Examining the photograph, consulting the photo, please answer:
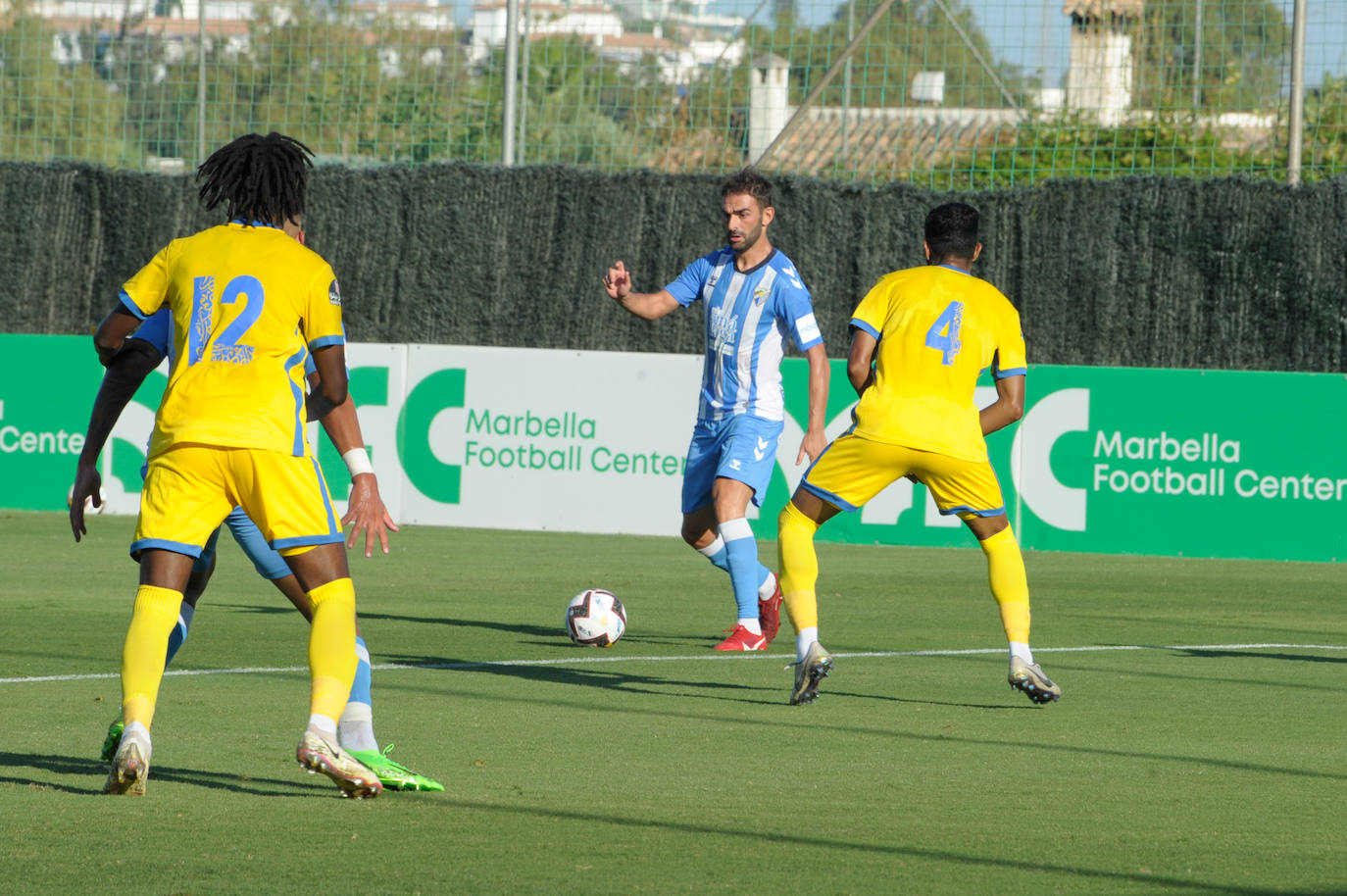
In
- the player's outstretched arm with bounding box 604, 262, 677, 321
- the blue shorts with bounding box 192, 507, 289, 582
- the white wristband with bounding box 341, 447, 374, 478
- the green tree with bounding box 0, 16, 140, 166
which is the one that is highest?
the green tree with bounding box 0, 16, 140, 166

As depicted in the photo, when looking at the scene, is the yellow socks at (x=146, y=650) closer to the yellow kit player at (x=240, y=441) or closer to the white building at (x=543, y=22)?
the yellow kit player at (x=240, y=441)

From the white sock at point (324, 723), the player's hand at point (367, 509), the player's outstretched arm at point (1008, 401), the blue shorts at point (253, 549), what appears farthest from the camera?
the player's outstretched arm at point (1008, 401)

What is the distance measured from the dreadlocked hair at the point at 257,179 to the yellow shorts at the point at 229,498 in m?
0.76

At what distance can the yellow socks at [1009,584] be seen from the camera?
8.17 meters

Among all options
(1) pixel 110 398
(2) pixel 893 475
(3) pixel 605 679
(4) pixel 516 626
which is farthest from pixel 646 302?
(1) pixel 110 398

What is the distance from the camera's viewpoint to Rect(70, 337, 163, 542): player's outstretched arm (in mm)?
6117

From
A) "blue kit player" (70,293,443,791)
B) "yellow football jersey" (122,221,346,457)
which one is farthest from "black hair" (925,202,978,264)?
"yellow football jersey" (122,221,346,457)

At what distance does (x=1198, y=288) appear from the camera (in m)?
18.5

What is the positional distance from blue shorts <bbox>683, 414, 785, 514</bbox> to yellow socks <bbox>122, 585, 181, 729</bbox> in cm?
438

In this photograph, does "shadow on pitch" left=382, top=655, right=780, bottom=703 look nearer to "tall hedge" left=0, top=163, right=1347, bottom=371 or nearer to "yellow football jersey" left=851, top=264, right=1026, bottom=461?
"yellow football jersey" left=851, top=264, right=1026, bottom=461

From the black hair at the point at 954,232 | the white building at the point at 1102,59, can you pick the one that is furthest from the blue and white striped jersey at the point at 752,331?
the white building at the point at 1102,59

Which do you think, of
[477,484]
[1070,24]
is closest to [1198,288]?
[1070,24]

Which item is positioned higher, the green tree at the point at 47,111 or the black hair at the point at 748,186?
the green tree at the point at 47,111

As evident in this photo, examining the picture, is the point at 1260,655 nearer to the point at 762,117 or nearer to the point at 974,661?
the point at 974,661
